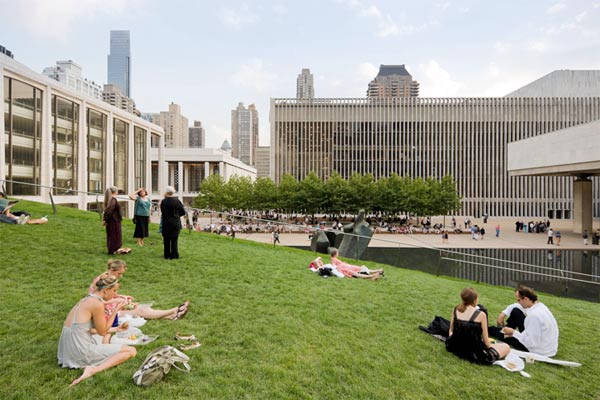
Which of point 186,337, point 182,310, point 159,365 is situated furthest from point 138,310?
point 159,365

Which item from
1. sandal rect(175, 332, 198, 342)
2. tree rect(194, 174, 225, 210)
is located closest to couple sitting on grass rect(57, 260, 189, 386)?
sandal rect(175, 332, 198, 342)

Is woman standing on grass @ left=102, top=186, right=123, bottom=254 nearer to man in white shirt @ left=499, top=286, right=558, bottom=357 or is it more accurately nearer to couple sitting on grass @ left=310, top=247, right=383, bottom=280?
couple sitting on grass @ left=310, top=247, right=383, bottom=280

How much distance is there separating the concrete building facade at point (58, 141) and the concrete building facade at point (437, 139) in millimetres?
36376

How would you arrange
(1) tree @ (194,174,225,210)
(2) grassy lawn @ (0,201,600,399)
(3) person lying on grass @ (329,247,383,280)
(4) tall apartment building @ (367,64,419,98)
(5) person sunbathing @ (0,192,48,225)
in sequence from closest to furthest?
(2) grassy lawn @ (0,201,600,399) < (3) person lying on grass @ (329,247,383,280) < (5) person sunbathing @ (0,192,48,225) < (1) tree @ (194,174,225,210) < (4) tall apartment building @ (367,64,419,98)

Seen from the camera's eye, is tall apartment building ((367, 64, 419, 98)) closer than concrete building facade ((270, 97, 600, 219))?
No

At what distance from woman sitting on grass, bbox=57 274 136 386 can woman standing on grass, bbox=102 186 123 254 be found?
4.52 m

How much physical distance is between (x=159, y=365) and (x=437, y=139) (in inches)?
2997

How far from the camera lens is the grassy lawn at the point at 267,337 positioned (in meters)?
3.72

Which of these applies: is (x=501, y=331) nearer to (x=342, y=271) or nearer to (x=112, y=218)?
(x=342, y=271)

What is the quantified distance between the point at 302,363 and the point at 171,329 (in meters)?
1.98

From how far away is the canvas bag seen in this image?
11.7 ft

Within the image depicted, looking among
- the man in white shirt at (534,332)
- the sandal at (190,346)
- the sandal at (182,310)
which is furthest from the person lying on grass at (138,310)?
the man in white shirt at (534,332)

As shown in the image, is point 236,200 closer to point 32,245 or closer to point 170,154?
point 170,154

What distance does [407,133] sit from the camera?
72062 millimetres
